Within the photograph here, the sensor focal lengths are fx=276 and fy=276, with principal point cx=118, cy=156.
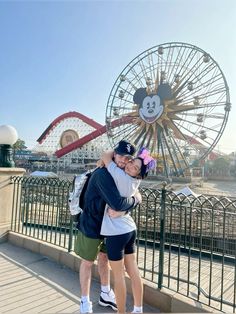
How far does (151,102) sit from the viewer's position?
24469 millimetres

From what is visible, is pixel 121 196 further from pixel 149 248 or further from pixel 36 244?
pixel 149 248

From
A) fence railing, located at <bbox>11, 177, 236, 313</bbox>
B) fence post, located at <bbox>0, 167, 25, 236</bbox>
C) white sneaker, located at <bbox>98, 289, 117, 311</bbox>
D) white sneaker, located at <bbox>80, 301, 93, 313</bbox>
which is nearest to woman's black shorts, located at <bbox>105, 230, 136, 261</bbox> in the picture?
white sneaker, located at <bbox>80, 301, 93, 313</bbox>

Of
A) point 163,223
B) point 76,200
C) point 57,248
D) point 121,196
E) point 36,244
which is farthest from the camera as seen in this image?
point 36,244

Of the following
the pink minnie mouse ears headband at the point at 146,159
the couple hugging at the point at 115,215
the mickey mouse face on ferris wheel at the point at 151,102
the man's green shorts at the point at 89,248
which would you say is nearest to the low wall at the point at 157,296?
the couple hugging at the point at 115,215

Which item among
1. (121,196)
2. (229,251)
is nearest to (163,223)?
(121,196)

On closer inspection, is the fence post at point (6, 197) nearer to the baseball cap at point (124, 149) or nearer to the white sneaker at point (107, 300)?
the white sneaker at point (107, 300)

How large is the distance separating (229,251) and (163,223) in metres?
3.24

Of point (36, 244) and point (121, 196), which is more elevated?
point (121, 196)

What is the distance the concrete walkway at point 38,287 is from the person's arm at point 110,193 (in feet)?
3.95

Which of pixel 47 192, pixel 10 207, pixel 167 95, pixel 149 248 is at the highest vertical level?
pixel 167 95

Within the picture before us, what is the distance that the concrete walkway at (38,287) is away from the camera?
2729 mm

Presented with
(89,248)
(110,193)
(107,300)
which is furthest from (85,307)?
(110,193)

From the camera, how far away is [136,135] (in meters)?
25.5

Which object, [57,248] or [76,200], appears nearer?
[76,200]
